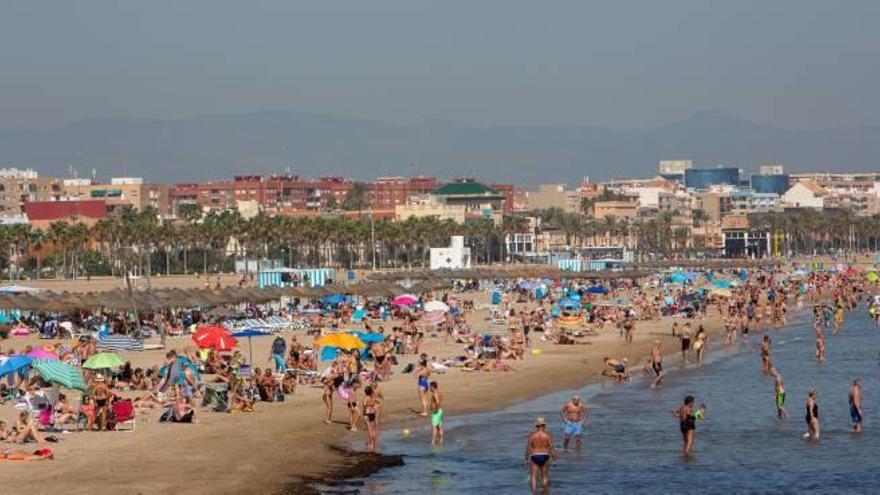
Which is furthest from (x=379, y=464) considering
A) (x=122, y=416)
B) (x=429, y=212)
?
(x=429, y=212)

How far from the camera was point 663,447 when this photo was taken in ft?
91.6

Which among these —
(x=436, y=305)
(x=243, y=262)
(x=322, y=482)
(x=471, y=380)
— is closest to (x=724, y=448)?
(x=322, y=482)

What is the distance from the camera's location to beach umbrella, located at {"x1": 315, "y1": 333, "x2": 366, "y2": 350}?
3475 centimetres

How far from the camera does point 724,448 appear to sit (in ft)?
91.7

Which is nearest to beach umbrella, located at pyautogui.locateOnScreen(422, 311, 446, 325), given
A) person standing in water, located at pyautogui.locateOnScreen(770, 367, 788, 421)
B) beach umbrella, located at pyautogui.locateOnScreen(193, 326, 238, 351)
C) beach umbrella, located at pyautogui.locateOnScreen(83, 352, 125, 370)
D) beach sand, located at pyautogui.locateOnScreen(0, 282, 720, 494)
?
beach sand, located at pyautogui.locateOnScreen(0, 282, 720, 494)

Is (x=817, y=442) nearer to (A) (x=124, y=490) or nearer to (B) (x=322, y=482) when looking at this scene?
(B) (x=322, y=482)

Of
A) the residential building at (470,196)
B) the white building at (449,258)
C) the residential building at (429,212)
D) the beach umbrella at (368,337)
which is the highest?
the residential building at (470,196)

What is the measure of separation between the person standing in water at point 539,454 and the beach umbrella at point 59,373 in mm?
9075

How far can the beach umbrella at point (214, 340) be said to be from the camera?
33844 mm

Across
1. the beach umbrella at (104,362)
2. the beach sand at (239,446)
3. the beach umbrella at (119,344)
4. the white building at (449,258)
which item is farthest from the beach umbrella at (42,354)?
the white building at (449,258)

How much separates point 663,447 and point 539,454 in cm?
557

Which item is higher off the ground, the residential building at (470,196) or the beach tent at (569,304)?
the residential building at (470,196)

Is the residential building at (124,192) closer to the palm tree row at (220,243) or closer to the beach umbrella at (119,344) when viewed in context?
the palm tree row at (220,243)

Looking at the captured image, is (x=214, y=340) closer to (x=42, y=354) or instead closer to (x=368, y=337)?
(x=42, y=354)
